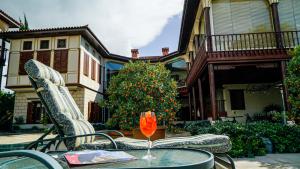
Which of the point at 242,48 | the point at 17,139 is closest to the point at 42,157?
the point at 17,139

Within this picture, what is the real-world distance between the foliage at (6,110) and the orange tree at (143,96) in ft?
35.8

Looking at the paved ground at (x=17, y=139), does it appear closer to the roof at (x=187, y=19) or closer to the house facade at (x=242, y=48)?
the house facade at (x=242, y=48)

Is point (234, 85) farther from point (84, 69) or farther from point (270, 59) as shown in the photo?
point (84, 69)

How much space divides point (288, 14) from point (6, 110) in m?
17.7

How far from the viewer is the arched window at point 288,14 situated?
29.6ft

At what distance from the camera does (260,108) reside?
11492 millimetres

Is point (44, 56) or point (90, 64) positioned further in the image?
point (90, 64)

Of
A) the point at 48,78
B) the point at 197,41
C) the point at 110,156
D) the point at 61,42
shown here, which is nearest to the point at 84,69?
the point at 61,42

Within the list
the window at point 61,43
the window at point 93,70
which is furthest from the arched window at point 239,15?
the window at point 93,70

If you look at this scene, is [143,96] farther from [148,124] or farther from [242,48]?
[148,124]

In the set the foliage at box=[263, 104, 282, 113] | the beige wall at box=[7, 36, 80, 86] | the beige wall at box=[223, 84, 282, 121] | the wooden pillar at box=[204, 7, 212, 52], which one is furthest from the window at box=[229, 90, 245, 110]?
the beige wall at box=[7, 36, 80, 86]

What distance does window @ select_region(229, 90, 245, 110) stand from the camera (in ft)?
38.0

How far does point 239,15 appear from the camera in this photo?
9.20 metres

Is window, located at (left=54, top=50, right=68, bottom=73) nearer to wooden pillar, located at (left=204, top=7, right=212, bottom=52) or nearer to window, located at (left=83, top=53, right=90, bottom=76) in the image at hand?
window, located at (left=83, top=53, right=90, bottom=76)
